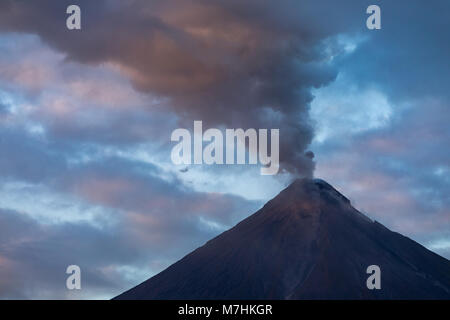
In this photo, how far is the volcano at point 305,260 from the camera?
135875 millimetres

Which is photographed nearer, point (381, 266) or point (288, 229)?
point (381, 266)

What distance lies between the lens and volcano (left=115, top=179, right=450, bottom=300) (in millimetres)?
135875

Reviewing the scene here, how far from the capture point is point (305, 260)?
145 m

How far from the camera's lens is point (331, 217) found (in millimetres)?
Result: 157500
